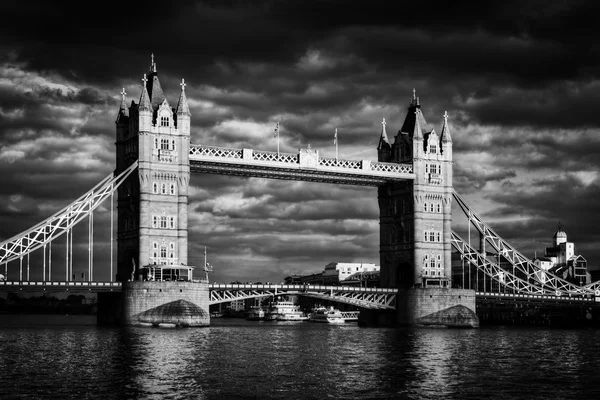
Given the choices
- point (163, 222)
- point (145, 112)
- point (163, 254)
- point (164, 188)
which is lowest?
point (163, 254)

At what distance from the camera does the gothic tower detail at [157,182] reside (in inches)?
4845

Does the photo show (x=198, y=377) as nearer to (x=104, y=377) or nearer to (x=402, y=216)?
(x=104, y=377)

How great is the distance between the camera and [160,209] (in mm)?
124312

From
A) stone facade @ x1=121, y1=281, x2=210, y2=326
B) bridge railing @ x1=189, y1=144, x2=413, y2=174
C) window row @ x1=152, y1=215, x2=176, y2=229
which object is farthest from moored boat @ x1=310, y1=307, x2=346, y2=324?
stone facade @ x1=121, y1=281, x2=210, y2=326

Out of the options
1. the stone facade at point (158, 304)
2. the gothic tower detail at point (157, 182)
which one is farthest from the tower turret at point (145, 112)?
the stone facade at point (158, 304)

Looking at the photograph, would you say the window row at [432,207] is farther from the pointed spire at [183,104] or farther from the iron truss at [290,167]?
the pointed spire at [183,104]

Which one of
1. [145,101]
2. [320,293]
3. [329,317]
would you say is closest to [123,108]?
[145,101]

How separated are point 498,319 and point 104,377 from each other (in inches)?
5455

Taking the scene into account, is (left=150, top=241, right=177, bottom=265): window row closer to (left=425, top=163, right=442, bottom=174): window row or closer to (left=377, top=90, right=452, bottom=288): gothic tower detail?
(left=377, top=90, right=452, bottom=288): gothic tower detail

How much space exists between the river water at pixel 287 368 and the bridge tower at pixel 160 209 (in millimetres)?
15258

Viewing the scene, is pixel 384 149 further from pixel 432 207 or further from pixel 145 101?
pixel 145 101

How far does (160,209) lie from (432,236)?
41997 mm

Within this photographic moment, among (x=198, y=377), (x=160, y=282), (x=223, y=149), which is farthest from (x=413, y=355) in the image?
(x=223, y=149)

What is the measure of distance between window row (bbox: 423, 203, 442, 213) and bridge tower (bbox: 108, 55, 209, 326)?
36.8 meters
